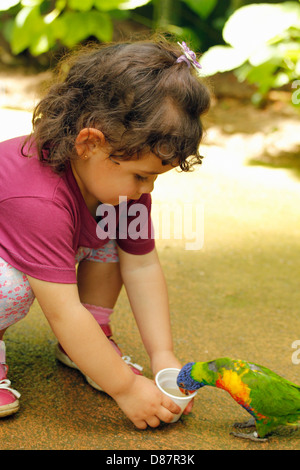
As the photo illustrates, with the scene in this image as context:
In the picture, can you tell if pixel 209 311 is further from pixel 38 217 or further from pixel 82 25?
pixel 82 25

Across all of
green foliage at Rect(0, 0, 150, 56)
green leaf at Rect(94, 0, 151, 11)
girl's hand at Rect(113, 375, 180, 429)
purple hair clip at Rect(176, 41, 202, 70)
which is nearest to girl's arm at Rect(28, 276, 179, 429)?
girl's hand at Rect(113, 375, 180, 429)

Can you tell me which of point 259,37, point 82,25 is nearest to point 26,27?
point 82,25

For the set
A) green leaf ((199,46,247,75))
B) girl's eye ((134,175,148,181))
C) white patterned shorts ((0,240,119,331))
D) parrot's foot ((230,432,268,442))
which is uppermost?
green leaf ((199,46,247,75))

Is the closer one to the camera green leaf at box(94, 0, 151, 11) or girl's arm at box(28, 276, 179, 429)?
girl's arm at box(28, 276, 179, 429)

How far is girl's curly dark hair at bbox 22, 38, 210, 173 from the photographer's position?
1017 millimetres

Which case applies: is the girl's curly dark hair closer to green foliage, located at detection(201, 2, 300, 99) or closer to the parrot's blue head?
the parrot's blue head

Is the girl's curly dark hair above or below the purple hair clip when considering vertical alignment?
below

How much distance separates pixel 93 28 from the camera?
292 cm

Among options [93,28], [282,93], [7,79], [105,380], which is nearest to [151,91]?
[105,380]

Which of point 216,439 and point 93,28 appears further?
point 93,28

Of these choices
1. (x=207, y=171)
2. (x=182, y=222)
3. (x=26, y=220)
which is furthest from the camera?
(x=207, y=171)

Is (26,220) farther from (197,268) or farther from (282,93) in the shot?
(282,93)

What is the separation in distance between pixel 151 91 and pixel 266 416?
65 cm

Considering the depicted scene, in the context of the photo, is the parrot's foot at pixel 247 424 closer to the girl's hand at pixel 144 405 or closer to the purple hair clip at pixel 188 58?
the girl's hand at pixel 144 405
